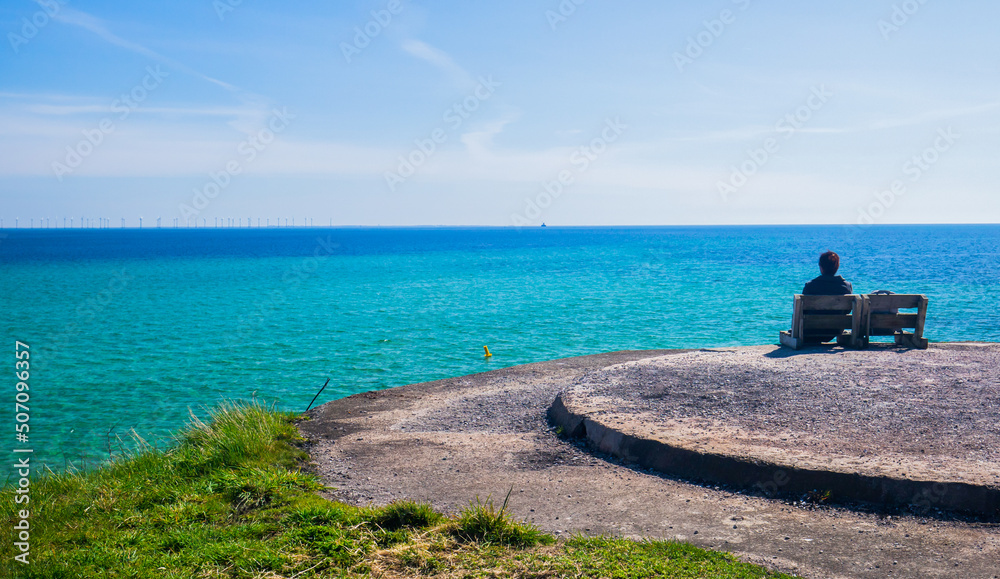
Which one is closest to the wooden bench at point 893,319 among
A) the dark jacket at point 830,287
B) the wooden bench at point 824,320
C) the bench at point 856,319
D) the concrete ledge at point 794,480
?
the bench at point 856,319

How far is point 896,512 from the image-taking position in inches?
219

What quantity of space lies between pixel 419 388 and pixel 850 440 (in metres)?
8.30

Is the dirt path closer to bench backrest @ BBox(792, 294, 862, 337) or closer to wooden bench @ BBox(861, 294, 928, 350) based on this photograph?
bench backrest @ BBox(792, 294, 862, 337)

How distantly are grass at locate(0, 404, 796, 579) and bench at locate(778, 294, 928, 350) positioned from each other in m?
7.74

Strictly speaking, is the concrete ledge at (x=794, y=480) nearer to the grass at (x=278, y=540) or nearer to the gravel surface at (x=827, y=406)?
the gravel surface at (x=827, y=406)

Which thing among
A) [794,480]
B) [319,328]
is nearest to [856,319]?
[794,480]

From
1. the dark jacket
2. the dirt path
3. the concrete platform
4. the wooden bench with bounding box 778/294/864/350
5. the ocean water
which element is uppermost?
the dark jacket

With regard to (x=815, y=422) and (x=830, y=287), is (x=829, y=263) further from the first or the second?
(x=815, y=422)

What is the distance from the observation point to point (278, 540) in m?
4.96

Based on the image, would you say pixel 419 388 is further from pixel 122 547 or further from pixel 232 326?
pixel 232 326

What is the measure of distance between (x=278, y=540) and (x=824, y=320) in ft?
32.5

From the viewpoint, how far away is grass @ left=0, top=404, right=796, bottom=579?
4.54 metres

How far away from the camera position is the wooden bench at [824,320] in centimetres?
1131


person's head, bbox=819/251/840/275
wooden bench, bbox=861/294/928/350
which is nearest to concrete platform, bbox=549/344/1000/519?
wooden bench, bbox=861/294/928/350
